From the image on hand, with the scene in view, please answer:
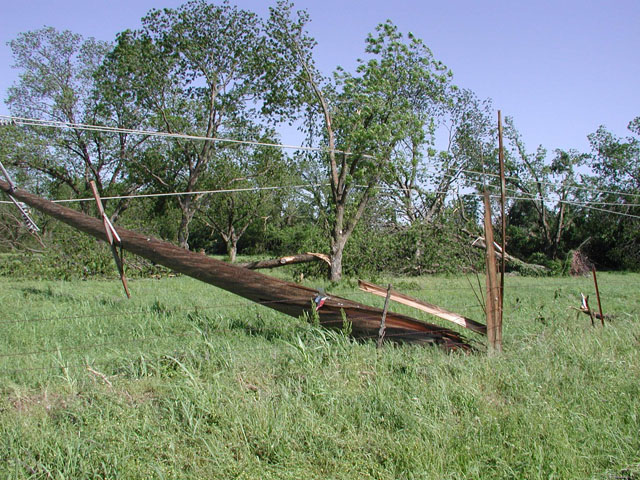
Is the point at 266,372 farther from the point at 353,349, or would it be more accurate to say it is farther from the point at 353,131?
the point at 353,131

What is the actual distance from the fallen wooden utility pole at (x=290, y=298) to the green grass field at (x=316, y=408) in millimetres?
325

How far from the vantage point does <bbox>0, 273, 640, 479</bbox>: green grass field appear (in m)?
3.55

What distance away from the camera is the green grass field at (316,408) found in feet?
11.7

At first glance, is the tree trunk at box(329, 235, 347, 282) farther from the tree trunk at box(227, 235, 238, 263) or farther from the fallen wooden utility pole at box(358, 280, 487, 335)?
the tree trunk at box(227, 235, 238, 263)

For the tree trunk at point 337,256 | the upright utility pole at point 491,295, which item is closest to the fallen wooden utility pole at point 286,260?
the tree trunk at point 337,256

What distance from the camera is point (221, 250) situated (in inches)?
1725

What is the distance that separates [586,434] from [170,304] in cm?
695

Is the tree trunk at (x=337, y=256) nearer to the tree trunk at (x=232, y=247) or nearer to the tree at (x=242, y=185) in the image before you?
the tree at (x=242, y=185)

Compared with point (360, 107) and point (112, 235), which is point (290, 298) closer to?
point (112, 235)

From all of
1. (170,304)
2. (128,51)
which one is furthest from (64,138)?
(170,304)

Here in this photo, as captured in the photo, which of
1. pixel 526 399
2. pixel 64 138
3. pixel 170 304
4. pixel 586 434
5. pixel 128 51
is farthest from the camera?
pixel 64 138

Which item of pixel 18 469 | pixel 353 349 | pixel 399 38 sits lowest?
pixel 18 469

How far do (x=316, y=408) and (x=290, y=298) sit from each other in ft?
7.93

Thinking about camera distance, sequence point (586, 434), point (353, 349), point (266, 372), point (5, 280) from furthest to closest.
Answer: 1. point (5, 280)
2. point (353, 349)
3. point (266, 372)
4. point (586, 434)
